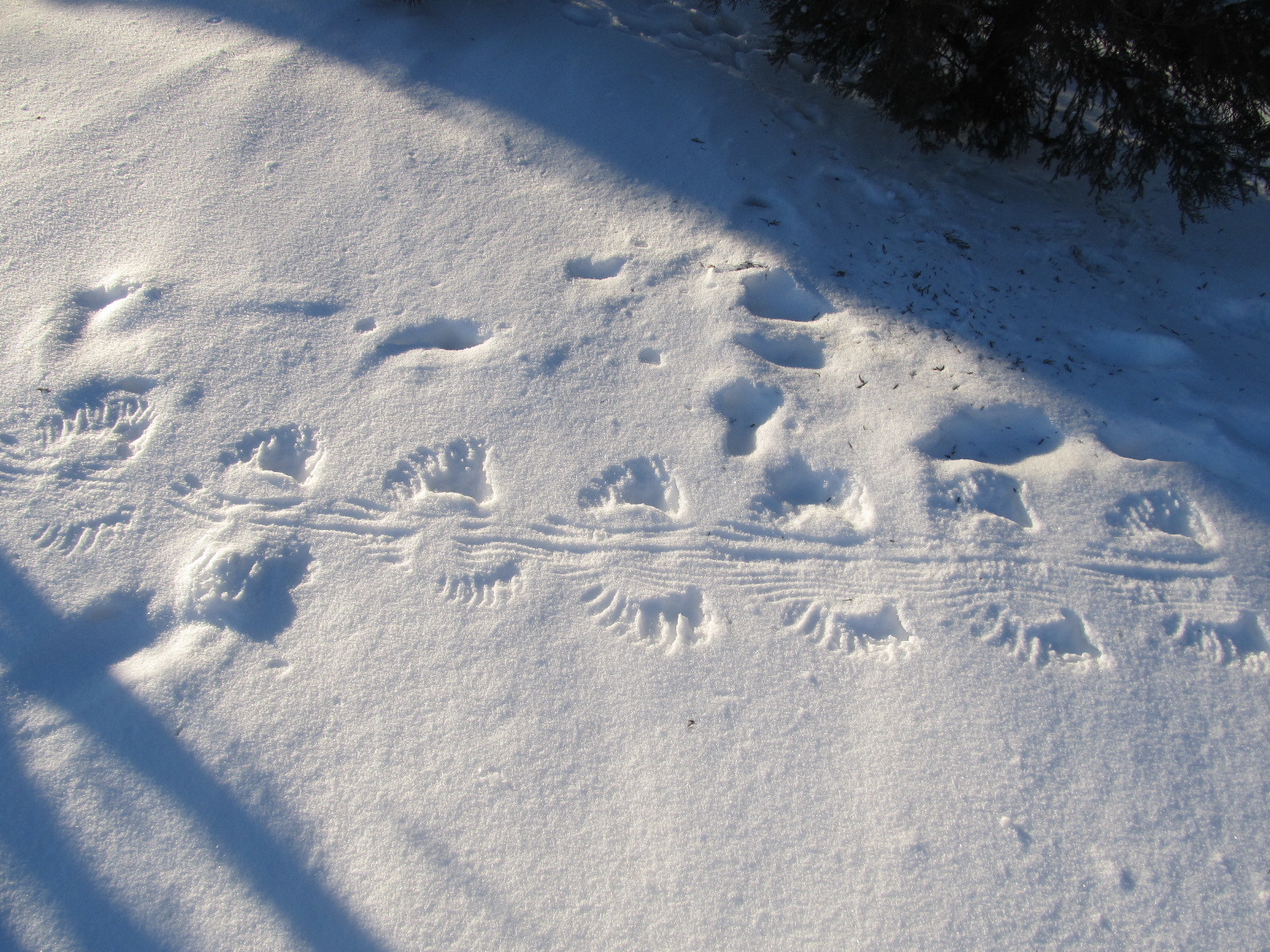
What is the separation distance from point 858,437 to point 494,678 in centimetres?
145

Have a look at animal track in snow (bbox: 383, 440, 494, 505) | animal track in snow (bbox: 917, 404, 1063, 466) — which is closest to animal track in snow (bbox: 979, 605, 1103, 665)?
animal track in snow (bbox: 917, 404, 1063, 466)

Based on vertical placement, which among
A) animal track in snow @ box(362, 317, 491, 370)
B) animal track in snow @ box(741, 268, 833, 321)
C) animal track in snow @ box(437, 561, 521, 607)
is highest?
animal track in snow @ box(741, 268, 833, 321)

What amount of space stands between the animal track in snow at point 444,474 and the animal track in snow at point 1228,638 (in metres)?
2.16

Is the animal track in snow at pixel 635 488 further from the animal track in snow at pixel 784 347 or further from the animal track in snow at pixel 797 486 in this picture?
the animal track in snow at pixel 784 347

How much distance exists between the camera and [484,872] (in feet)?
5.85

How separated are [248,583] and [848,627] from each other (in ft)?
5.95

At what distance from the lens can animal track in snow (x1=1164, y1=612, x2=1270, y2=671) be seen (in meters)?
2.11

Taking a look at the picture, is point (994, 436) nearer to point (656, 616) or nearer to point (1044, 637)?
point (1044, 637)

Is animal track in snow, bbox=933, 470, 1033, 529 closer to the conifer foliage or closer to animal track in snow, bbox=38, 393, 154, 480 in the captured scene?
the conifer foliage

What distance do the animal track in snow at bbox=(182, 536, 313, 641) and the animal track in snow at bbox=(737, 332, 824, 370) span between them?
1.73 metres

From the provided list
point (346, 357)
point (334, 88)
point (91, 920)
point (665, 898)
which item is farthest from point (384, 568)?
point (334, 88)

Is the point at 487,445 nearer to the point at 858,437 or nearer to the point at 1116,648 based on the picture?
the point at 858,437

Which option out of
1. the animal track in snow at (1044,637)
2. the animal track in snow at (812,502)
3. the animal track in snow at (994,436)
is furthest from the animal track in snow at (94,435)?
the animal track in snow at (1044,637)

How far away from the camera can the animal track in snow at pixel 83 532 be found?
226cm
